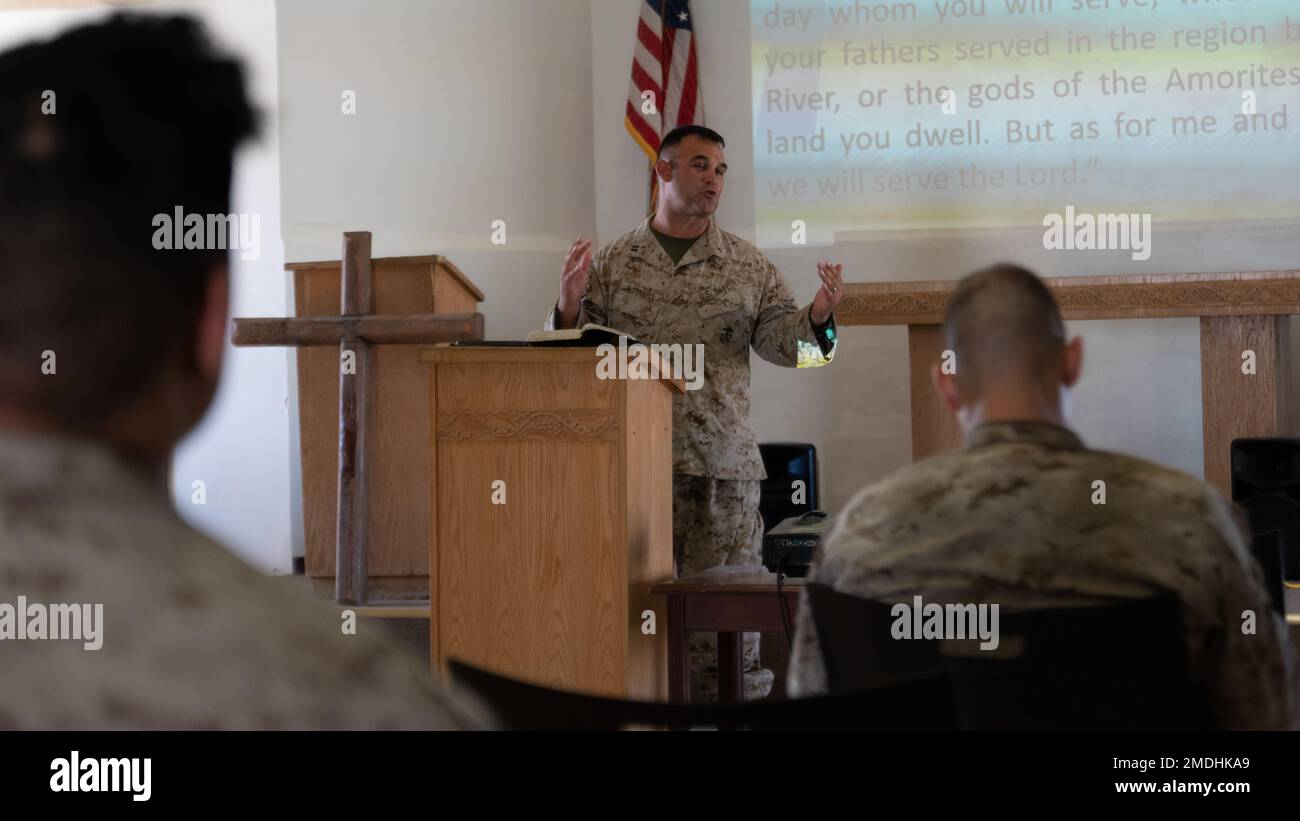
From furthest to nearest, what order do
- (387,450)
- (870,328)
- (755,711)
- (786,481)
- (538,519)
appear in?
(870,328)
(786,481)
(387,450)
(538,519)
(755,711)

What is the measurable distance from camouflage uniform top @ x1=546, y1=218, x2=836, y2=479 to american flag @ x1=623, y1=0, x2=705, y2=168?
213 centimetres

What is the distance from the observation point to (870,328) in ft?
20.0

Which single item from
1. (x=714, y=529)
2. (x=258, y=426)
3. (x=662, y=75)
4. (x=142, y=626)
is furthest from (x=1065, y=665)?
(x=258, y=426)

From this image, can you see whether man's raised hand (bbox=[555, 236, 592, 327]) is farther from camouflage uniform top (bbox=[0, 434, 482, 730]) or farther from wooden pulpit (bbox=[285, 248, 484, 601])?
camouflage uniform top (bbox=[0, 434, 482, 730])

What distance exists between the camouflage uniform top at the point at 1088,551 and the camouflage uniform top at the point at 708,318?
2.32 meters

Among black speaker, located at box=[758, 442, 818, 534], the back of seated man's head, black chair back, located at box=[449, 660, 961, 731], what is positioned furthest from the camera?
black speaker, located at box=[758, 442, 818, 534]

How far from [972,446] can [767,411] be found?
465 cm

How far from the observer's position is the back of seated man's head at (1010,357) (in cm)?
160

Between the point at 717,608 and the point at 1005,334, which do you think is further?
the point at 717,608

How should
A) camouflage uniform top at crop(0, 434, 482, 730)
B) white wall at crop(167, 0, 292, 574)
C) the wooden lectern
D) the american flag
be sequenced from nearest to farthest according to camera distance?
camouflage uniform top at crop(0, 434, 482, 730), the wooden lectern, the american flag, white wall at crop(167, 0, 292, 574)

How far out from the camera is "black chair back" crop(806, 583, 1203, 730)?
1339 millimetres

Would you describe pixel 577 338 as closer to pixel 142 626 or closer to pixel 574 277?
pixel 574 277

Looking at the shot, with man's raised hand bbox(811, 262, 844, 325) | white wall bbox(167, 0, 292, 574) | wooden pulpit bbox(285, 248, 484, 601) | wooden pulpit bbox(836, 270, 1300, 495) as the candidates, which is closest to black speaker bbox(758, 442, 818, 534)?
wooden pulpit bbox(836, 270, 1300, 495)

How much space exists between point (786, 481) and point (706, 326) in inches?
48.9
